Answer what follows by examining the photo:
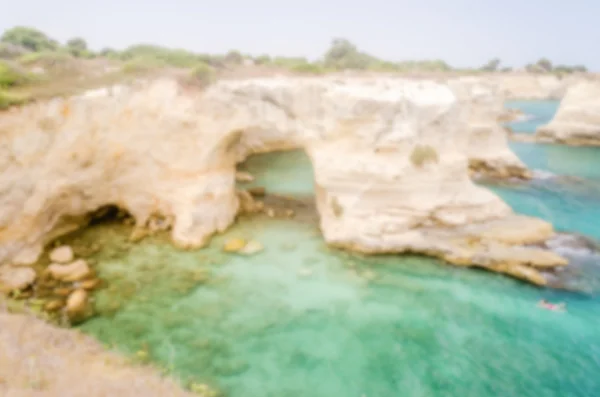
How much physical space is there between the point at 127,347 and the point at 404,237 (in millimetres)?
9582

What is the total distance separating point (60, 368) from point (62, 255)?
324 inches

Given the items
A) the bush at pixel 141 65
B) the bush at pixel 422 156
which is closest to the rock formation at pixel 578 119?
the bush at pixel 422 156

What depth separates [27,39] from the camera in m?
29.0

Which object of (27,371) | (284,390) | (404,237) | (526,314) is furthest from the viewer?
(404,237)

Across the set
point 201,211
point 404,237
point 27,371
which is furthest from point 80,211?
point 404,237

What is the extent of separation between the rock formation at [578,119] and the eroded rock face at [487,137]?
14.9 m

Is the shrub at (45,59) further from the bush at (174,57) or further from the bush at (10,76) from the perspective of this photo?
the bush at (174,57)

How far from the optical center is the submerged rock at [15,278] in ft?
39.4

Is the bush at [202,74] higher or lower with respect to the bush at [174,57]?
lower

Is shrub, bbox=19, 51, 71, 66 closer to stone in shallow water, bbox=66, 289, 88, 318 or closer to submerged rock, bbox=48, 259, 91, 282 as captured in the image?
submerged rock, bbox=48, 259, 91, 282

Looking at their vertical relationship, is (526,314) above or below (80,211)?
below

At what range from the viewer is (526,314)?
1188cm

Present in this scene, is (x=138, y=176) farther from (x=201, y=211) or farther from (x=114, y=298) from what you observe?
(x=114, y=298)

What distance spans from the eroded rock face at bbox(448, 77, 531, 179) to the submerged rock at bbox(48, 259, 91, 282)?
2248cm
